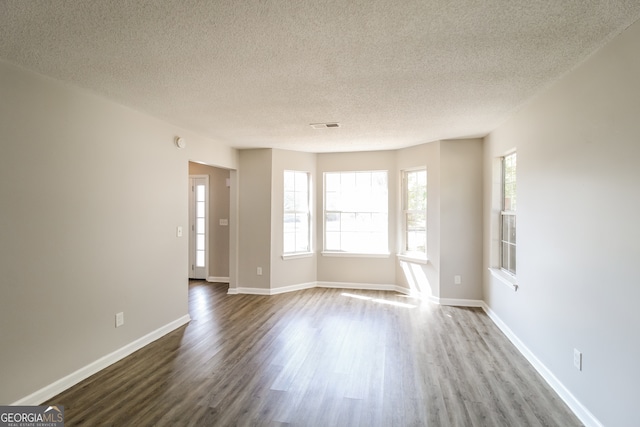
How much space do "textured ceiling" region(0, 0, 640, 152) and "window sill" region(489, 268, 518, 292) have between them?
6.15ft

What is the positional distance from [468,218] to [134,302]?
14.6ft

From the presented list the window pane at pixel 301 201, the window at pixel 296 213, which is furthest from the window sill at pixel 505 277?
the window pane at pixel 301 201

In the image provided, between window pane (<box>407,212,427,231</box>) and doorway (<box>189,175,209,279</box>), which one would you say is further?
doorway (<box>189,175,209,279</box>)

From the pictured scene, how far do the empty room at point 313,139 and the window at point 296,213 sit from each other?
4.37 ft

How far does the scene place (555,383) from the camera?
2432mm

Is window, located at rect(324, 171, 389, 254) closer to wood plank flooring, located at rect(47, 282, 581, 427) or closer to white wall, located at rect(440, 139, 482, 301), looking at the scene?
white wall, located at rect(440, 139, 482, 301)

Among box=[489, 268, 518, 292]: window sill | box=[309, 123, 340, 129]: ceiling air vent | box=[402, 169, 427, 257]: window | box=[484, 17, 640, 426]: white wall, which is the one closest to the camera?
box=[484, 17, 640, 426]: white wall

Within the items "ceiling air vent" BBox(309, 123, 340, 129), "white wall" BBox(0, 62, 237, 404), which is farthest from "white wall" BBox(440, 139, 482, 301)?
"white wall" BBox(0, 62, 237, 404)

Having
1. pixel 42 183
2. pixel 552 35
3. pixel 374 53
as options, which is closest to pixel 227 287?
pixel 42 183

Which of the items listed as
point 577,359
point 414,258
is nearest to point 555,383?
point 577,359

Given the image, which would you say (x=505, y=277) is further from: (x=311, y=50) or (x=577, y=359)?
(x=311, y=50)

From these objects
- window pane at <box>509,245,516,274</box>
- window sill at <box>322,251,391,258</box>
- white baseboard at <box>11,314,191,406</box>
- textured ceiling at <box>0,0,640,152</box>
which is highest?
textured ceiling at <box>0,0,640,152</box>

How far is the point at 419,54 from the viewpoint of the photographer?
201 cm

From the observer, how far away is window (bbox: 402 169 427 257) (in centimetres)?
505
